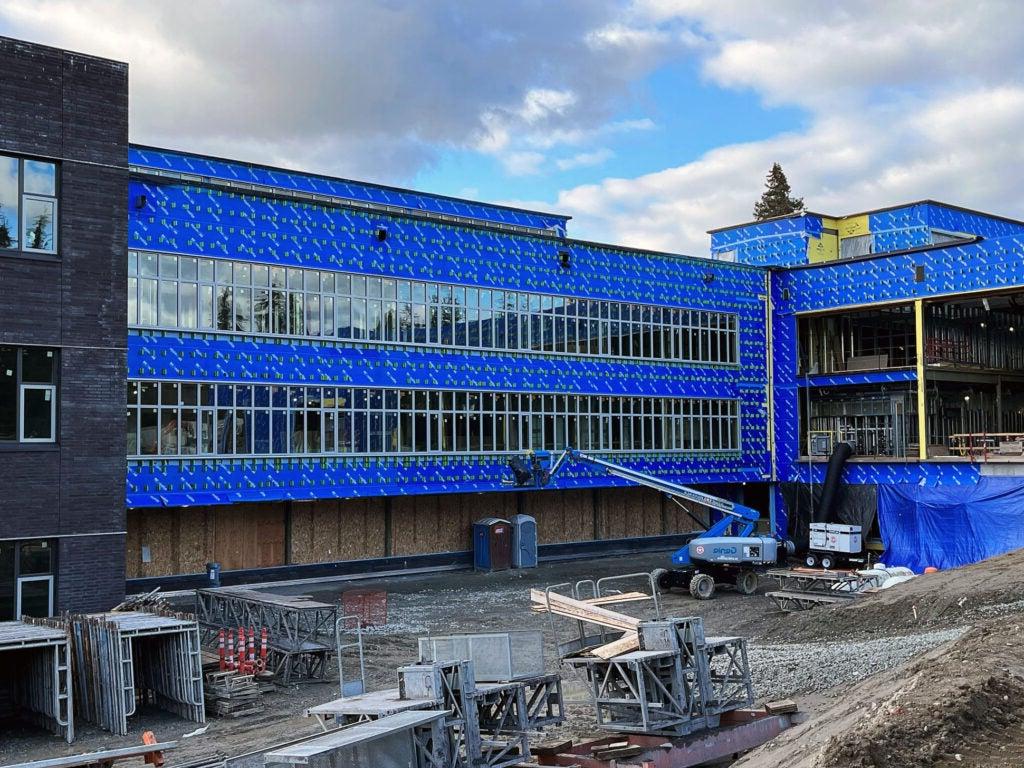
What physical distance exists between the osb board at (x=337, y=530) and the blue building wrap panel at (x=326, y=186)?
1244 cm

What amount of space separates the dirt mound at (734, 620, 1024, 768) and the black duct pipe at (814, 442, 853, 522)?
28481 millimetres

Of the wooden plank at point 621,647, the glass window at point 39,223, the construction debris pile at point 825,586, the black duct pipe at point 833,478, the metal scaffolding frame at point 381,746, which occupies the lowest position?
the construction debris pile at point 825,586

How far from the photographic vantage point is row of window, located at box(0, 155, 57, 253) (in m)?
19.9

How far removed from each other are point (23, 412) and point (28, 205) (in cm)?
389

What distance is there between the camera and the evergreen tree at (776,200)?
282 ft

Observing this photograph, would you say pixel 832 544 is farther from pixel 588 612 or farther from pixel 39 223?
pixel 39 223

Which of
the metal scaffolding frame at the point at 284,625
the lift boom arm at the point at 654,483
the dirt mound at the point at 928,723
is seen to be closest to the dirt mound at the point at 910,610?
the dirt mound at the point at 928,723

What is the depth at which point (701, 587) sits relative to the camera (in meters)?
30.8

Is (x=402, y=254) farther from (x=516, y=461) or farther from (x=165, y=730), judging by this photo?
(x=165, y=730)

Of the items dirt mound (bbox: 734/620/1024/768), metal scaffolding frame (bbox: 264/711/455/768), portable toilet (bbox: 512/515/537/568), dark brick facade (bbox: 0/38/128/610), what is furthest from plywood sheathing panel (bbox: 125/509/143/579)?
dirt mound (bbox: 734/620/1024/768)

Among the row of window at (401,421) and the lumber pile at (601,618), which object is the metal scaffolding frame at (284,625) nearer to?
the lumber pile at (601,618)

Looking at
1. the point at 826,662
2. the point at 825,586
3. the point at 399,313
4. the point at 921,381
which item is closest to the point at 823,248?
the point at 921,381

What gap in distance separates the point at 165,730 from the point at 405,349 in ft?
67.3

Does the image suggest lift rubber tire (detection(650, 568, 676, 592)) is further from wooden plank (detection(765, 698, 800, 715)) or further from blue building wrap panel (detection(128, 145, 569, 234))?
blue building wrap panel (detection(128, 145, 569, 234))
